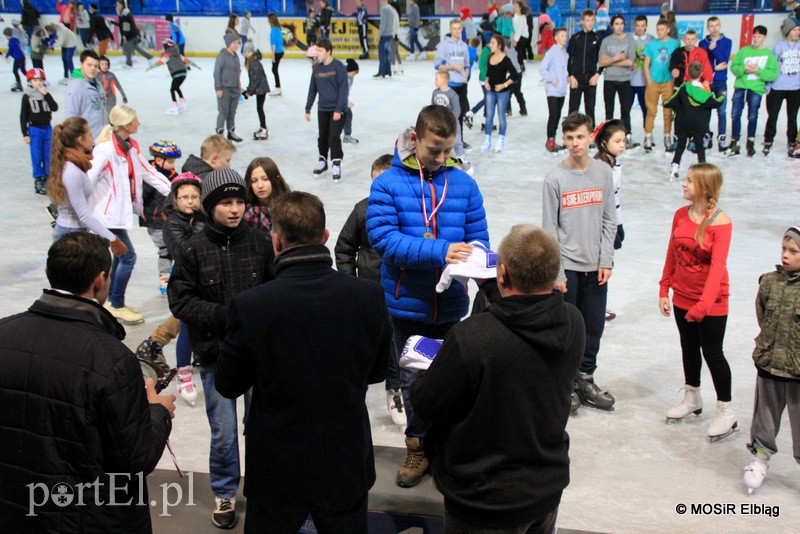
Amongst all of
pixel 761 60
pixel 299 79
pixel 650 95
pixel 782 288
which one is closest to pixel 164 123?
pixel 299 79

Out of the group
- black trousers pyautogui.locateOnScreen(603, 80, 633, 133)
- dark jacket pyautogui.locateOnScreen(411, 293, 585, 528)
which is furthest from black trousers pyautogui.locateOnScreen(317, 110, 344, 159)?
dark jacket pyautogui.locateOnScreen(411, 293, 585, 528)

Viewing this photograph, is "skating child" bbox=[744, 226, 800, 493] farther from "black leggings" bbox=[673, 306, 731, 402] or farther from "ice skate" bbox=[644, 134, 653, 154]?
"ice skate" bbox=[644, 134, 653, 154]

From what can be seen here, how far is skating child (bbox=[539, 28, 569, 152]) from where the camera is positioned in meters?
12.2

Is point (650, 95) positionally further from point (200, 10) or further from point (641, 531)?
point (200, 10)

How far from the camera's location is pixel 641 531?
3783 mm

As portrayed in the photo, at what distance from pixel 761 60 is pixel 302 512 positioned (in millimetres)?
11065

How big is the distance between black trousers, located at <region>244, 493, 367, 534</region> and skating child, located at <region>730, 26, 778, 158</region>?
10.8 metres

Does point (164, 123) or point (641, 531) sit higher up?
point (164, 123)

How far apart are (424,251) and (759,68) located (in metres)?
9.86

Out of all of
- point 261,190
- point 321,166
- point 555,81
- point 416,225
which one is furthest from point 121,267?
point 555,81

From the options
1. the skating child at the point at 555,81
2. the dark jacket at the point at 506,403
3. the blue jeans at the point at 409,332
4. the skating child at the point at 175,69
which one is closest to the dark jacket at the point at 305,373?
the dark jacket at the point at 506,403

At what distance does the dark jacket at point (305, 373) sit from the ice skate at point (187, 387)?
94.8 inches

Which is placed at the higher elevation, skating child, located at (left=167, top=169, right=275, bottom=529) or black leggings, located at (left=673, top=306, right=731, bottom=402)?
skating child, located at (left=167, top=169, right=275, bottom=529)

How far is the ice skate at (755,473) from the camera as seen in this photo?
4.04 metres
